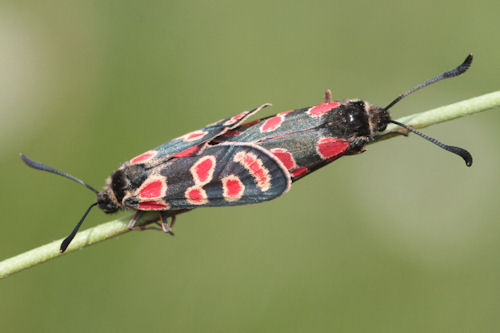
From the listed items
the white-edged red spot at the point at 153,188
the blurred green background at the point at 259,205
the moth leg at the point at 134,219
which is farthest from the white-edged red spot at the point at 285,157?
the blurred green background at the point at 259,205

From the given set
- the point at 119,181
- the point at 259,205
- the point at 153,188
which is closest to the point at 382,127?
the point at 153,188

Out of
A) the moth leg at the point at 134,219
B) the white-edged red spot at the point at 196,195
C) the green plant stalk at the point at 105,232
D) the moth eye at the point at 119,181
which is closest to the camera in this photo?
the green plant stalk at the point at 105,232

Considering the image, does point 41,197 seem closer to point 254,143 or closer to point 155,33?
point 155,33

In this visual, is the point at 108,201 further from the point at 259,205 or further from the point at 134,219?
the point at 259,205

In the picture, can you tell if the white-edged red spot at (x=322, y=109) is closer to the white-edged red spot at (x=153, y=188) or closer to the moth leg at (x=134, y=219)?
the white-edged red spot at (x=153, y=188)

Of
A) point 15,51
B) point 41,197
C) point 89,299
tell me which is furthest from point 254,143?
point 15,51

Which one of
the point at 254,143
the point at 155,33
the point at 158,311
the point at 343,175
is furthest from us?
the point at 155,33

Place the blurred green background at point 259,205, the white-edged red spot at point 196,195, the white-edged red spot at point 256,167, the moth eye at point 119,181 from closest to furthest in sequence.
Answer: the white-edged red spot at point 256,167
the white-edged red spot at point 196,195
the moth eye at point 119,181
the blurred green background at point 259,205
